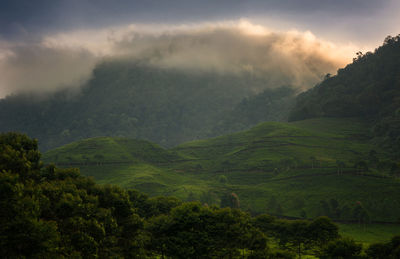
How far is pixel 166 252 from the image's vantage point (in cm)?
9619

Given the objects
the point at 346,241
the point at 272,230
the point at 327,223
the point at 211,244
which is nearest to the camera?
the point at 346,241

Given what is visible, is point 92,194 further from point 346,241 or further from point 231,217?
point 346,241

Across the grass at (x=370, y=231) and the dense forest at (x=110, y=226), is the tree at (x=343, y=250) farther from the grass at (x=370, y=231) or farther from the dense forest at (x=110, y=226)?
the grass at (x=370, y=231)

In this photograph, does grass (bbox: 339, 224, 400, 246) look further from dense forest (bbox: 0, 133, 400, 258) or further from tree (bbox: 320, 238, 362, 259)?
tree (bbox: 320, 238, 362, 259)

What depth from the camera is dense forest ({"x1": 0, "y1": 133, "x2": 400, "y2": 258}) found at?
62.0 meters

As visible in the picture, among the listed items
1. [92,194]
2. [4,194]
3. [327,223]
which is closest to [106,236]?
[92,194]

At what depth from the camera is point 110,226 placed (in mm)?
85250

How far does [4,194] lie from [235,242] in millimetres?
66168

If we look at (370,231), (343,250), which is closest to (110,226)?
(343,250)

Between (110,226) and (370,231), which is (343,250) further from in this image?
(370,231)

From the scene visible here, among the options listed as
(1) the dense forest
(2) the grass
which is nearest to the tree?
(1) the dense forest

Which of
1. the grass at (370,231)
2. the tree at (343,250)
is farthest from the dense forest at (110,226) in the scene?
the grass at (370,231)

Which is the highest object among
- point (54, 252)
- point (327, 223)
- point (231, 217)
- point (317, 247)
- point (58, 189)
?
point (58, 189)

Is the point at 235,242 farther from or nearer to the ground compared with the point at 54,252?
nearer to the ground
